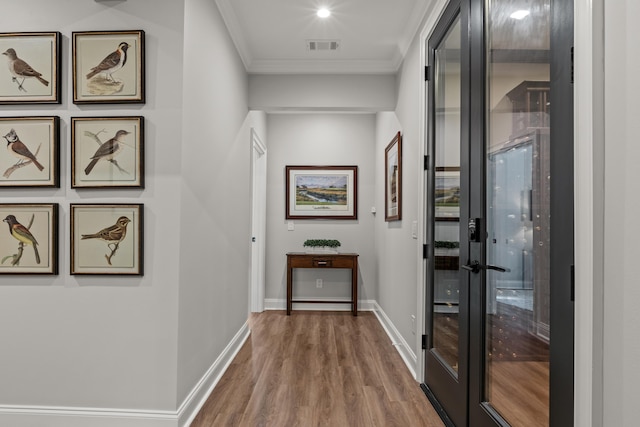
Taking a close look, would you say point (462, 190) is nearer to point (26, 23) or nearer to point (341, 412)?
point (341, 412)

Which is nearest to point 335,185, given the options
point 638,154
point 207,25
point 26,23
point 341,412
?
point 207,25

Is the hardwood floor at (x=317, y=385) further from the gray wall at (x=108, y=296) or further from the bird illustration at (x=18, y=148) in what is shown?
the bird illustration at (x=18, y=148)

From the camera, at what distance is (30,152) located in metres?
2.02

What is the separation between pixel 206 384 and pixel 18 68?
2150mm

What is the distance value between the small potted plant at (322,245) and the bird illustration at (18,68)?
334 centimetres

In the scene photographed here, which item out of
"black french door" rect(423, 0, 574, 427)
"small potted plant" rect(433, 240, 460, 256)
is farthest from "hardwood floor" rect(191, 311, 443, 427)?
"small potted plant" rect(433, 240, 460, 256)

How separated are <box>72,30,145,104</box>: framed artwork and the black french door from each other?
176 cm

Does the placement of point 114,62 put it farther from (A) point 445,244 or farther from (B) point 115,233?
(A) point 445,244

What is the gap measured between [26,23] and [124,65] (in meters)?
0.64

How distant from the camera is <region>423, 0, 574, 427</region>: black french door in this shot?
1.22 meters

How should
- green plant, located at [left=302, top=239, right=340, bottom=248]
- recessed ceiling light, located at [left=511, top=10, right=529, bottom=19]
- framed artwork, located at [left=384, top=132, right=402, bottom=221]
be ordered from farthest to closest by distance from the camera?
green plant, located at [left=302, top=239, right=340, bottom=248] → framed artwork, located at [left=384, top=132, right=402, bottom=221] → recessed ceiling light, located at [left=511, top=10, right=529, bottom=19]

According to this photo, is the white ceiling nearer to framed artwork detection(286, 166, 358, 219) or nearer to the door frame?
the door frame

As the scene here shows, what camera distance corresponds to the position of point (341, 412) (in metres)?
2.23

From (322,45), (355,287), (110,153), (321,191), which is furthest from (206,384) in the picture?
(321,191)
